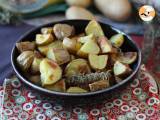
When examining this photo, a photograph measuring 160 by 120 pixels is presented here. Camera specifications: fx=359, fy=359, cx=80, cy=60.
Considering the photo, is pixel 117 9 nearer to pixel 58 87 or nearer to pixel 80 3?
pixel 80 3

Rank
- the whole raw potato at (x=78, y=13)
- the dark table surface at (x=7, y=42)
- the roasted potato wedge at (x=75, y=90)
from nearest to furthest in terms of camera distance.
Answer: the roasted potato wedge at (x=75, y=90), the dark table surface at (x=7, y=42), the whole raw potato at (x=78, y=13)

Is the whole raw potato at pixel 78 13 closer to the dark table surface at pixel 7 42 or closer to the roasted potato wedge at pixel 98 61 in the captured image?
the dark table surface at pixel 7 42

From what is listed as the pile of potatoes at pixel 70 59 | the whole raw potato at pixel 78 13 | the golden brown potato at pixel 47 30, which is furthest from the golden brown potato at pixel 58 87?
the whole raw potato at pixel 78 13

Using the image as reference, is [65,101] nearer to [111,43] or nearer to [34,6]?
[111,43]

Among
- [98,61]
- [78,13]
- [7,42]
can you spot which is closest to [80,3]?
[78,13]

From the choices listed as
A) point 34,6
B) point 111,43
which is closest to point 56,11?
point 34,6

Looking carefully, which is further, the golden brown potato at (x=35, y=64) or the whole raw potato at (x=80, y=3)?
the whole raw potato at (x=80, y=3)
